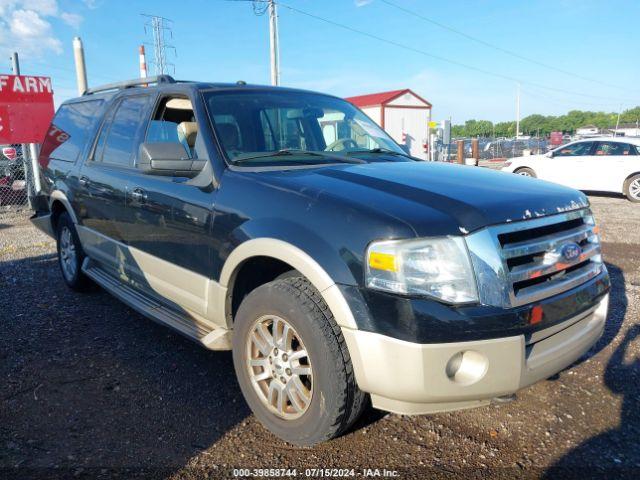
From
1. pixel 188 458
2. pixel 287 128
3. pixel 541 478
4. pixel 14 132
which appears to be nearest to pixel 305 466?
pixel 188 458

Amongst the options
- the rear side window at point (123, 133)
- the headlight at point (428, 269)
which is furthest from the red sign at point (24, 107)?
the headlight at point (428, 269)

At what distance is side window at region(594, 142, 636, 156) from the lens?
12.6m

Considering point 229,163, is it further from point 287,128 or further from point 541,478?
point 541,478

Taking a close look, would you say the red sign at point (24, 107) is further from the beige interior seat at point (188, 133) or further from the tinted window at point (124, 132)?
the beige interior seat at point (188, 133)

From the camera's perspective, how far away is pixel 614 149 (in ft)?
42.3

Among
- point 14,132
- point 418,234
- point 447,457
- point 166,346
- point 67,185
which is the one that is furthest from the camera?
point 14,132

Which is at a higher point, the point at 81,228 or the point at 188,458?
the point at 81,228

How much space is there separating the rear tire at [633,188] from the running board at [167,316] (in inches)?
491

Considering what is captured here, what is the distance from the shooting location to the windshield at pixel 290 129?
3.22m

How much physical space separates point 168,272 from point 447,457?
6.80 feet

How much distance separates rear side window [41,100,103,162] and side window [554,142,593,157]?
1233cm

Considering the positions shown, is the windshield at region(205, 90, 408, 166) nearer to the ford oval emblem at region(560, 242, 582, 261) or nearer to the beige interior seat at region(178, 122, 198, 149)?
the beige interior seat at region(178, 122, 198, 149)

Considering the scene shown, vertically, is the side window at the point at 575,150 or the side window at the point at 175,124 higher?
the side window at the point at 175,124

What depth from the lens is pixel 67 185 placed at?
16.0 feet
